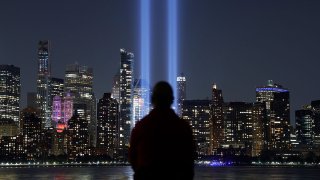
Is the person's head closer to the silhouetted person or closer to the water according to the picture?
the silhouetted person

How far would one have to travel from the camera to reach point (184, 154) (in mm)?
5488

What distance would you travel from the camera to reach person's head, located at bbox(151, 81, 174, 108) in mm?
5617

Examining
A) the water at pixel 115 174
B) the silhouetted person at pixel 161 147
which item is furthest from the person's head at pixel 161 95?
the water at pixel 115 174

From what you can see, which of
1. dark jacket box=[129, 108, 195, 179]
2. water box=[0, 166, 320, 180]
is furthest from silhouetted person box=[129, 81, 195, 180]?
water box=[0, 166, 320, 180]

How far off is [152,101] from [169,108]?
0.17 meters

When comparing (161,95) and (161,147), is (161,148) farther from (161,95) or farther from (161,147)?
(161,95)

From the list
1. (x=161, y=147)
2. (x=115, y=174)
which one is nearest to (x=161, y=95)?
(x=161, y=147)

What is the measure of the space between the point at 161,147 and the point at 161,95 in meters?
0.46

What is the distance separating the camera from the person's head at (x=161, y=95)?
5.62 m

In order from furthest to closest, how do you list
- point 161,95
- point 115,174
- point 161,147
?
1. point 115,174
2. point 161,95
3. point 161,147

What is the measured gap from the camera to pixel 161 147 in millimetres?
5414

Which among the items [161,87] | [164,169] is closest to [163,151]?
[164,169]

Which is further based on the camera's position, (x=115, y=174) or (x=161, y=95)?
(x=115, y=174)

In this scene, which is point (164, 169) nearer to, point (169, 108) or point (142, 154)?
point (142, 154)
